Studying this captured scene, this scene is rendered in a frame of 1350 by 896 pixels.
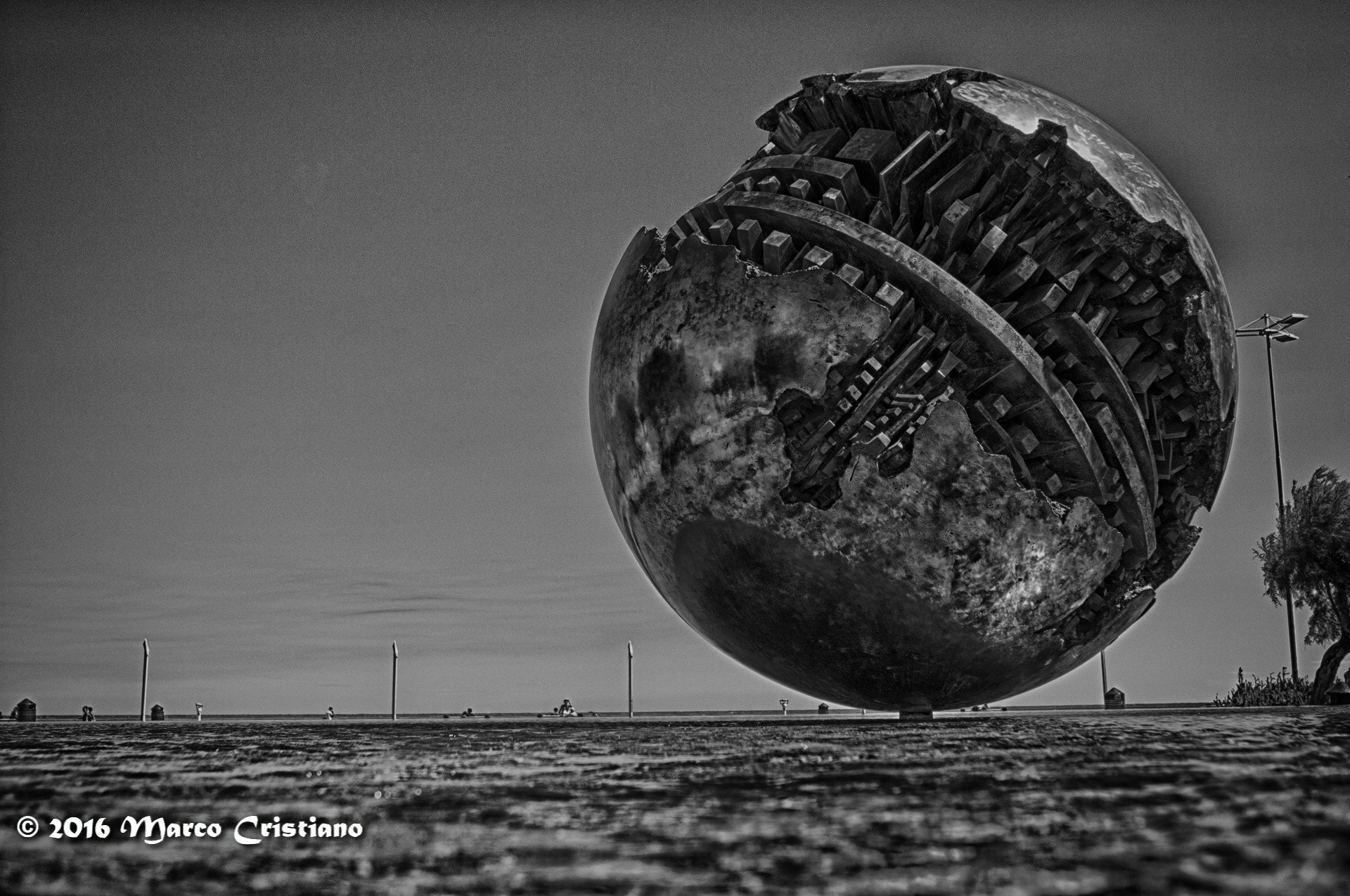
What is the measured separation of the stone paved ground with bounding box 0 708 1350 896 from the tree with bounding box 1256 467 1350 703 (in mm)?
19747

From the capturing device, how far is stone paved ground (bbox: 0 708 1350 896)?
1.95 meters

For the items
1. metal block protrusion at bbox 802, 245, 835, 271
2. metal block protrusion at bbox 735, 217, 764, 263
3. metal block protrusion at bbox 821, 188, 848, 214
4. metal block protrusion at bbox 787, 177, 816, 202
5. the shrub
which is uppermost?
metal block protrusion at bbox 787, 177, 816, 202

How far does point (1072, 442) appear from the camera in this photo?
640 centimetres

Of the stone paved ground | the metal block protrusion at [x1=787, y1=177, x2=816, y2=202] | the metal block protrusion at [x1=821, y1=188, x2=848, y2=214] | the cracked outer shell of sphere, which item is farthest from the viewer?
the metal block protrusion at [x1=787, y1=177, x2=816, y2=202]

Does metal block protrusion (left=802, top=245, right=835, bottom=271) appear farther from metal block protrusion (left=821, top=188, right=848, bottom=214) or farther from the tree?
the tree

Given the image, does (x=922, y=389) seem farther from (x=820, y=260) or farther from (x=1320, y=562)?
(x=1320, y=562)

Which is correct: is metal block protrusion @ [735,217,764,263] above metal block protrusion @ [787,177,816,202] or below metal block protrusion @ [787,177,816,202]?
below

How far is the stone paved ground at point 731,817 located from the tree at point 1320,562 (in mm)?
19747

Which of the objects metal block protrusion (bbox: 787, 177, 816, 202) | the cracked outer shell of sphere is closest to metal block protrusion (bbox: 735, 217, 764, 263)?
the cracked outer shell of sphere

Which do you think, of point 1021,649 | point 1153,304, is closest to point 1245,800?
point 1021,649

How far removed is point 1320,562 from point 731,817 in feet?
76.7

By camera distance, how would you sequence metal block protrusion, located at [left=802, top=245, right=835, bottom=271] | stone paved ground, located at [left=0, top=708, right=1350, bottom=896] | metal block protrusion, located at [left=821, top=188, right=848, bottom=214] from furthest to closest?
metal block protrusion, located at [left=821, top=188, right=848, bottom=214]
metal block protrusion, located at [left=802, top=245, right=835, bottom=271]
stone paved ground, located at [left=0, top=708, right=1350, bottom=896]

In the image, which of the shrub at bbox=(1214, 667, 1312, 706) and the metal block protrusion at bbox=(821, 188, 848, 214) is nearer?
the metal block protrusion at bbox=(821, 188, 848, 214)

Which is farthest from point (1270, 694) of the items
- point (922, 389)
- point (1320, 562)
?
point (922, 389)
